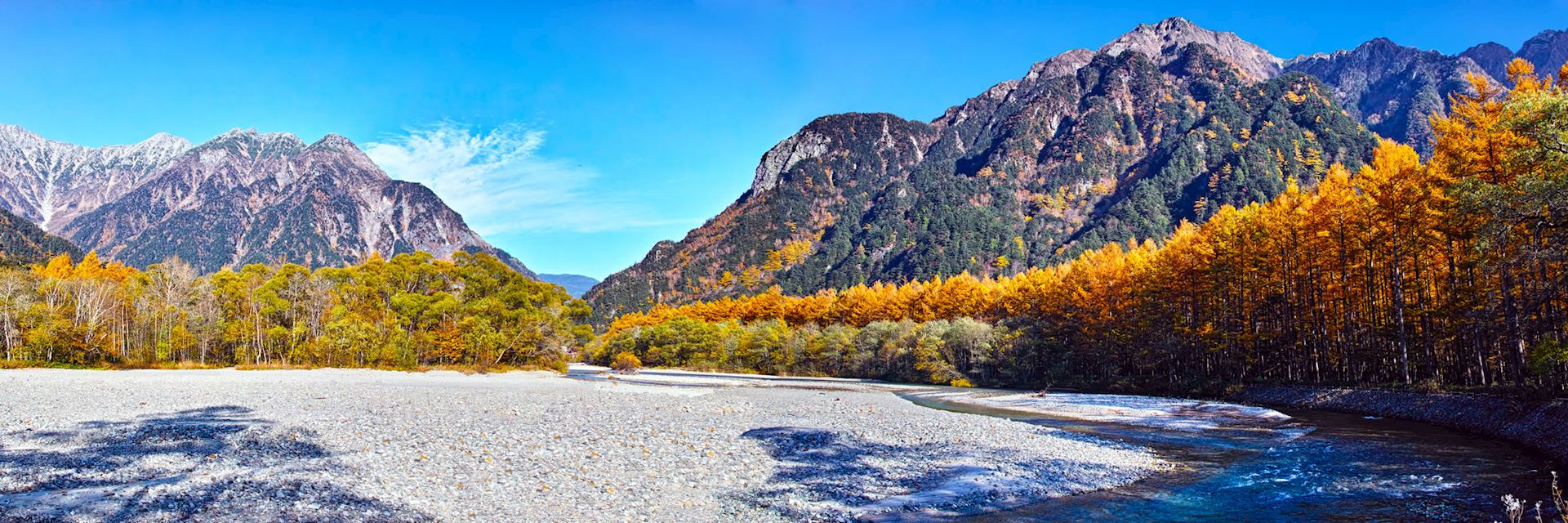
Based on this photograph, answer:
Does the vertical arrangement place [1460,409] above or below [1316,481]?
above

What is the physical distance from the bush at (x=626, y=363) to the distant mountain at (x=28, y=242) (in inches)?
3188

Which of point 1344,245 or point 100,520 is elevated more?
point 1344,245

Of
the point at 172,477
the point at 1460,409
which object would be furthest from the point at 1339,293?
the point at 172,477

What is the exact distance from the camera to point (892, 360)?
7500 cm

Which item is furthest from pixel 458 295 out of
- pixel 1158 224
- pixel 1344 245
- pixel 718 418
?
pixel 1158 224

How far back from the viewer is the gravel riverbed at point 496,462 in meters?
10.8

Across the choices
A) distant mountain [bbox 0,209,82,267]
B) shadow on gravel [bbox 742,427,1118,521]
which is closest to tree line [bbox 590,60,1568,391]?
shadow on gravel [bbox 742,427,1118,521]

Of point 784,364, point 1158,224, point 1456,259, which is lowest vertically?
point 784,364

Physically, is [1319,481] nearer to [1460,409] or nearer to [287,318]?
[1460,409]

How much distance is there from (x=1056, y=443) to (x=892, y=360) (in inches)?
2155

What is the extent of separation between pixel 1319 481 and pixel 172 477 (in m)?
22.0

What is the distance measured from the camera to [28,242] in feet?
395

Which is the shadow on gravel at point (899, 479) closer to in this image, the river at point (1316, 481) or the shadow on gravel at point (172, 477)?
the river at point (1316, 481)

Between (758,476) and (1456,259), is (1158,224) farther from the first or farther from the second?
(758,476)
